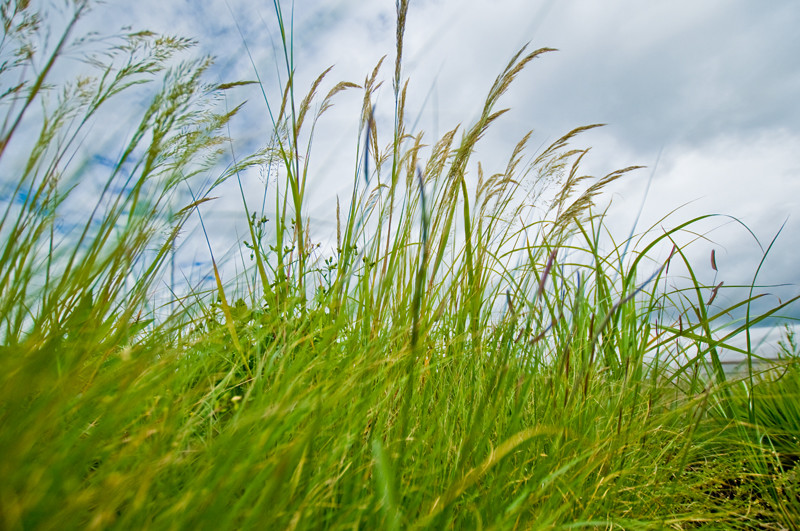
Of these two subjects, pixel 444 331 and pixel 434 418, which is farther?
pixel 444 331

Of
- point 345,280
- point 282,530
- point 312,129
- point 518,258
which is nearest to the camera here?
point 282,530

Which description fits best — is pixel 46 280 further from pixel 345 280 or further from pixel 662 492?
pixel 662 492

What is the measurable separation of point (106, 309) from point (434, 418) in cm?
96

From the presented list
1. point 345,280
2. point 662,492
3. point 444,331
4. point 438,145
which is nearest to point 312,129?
point 438,145

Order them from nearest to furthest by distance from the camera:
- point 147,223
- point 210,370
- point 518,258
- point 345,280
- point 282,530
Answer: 1. point 282,530
2. point 147,223
3. point 345,280
4. point 210,370
5. point 518,258

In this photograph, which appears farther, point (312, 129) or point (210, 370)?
point (312, 129)

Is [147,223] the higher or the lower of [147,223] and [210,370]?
the higher

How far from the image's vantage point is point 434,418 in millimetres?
1462

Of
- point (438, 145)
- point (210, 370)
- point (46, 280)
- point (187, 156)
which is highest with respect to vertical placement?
point (438, 145)

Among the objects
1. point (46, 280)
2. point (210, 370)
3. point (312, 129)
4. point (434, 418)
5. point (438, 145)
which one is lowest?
point (434, 418)

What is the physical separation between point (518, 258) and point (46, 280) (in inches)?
78.1

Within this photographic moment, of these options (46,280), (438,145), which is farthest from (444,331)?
(46,280)

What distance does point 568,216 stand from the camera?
184 centimetres

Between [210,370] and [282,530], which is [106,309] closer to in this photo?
[210,370]
